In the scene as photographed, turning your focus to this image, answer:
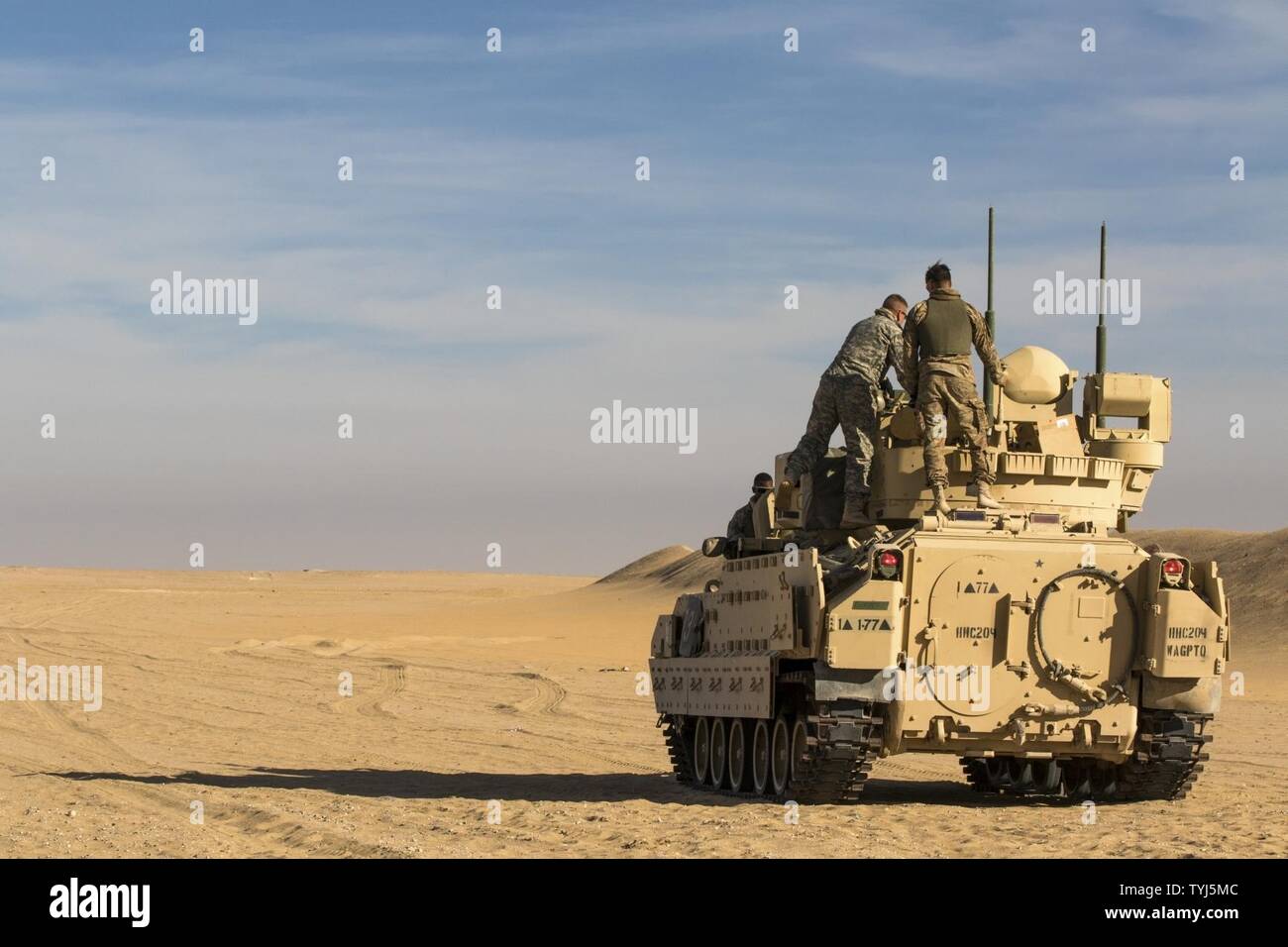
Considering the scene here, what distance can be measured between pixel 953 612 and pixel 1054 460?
229 cm

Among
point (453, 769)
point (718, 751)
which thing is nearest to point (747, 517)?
point (718, 751)

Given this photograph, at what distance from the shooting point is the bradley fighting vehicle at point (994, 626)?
57.0 feet

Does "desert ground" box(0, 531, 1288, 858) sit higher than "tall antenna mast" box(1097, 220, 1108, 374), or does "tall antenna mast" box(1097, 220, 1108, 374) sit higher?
"tall antenna mast" box(1097, 220, 1108, 374)

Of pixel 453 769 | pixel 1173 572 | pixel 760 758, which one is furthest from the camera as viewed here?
pixel 453 769

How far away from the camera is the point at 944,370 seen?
1845 cm

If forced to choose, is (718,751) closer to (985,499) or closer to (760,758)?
(760,758)

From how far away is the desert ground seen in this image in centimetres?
1552

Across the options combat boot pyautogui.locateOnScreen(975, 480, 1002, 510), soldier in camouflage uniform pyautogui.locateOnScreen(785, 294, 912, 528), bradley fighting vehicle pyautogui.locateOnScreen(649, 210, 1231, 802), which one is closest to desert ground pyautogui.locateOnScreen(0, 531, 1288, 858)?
bradley fighting vehicle pyautogui.locateOnScreen(649, 210, 1231, 802)

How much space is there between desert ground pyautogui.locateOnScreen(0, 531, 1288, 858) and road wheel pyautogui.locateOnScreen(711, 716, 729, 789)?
0.34 meters

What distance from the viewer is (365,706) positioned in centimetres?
3509

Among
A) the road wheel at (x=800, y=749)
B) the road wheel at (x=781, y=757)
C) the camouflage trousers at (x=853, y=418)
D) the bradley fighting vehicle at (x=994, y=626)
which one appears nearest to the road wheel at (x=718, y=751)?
the bradley fighting vehicle at (x=994, y=626)

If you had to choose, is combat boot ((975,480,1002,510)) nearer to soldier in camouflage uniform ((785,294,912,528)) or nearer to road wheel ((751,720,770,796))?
soldier in camouflage uniform ((785,294,912,528))

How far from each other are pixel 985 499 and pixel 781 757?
114 inches
